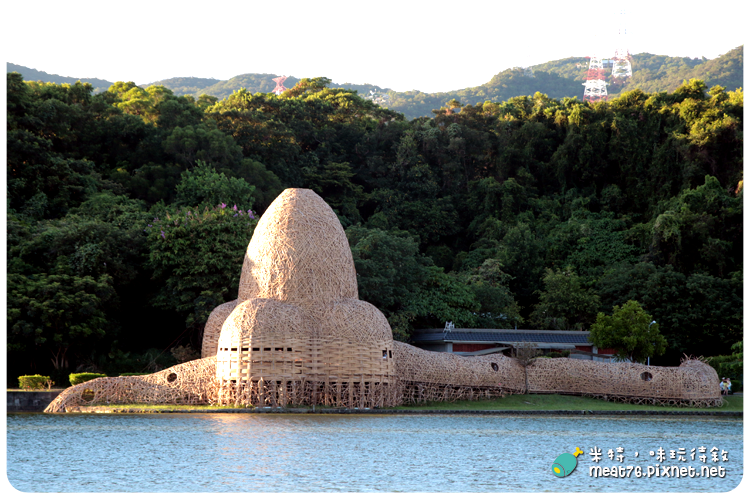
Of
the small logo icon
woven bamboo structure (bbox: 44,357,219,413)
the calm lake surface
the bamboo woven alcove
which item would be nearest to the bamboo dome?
the bamboo woven alcove

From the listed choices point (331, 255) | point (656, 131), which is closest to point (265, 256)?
point (331, 255)

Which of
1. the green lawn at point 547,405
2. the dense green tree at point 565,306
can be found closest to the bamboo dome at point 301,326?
the green lawn at point 547,405

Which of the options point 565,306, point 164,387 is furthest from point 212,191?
point 565,306

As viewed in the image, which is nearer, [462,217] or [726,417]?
[726,417]

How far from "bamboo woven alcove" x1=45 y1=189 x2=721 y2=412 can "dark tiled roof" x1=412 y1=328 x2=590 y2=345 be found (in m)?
5.26

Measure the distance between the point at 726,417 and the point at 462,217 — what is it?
32636 millimetres

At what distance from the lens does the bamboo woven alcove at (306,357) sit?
2903 cm

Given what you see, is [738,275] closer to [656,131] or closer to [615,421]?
[656,131]

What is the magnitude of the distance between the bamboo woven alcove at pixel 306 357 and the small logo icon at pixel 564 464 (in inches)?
431

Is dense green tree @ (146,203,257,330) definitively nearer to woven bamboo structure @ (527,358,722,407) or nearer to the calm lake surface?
the calm lake surface

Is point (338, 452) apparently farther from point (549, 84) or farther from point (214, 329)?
point (549, 84)

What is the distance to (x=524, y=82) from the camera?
122 meters

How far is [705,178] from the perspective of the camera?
178 ft

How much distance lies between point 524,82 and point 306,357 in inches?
3947
